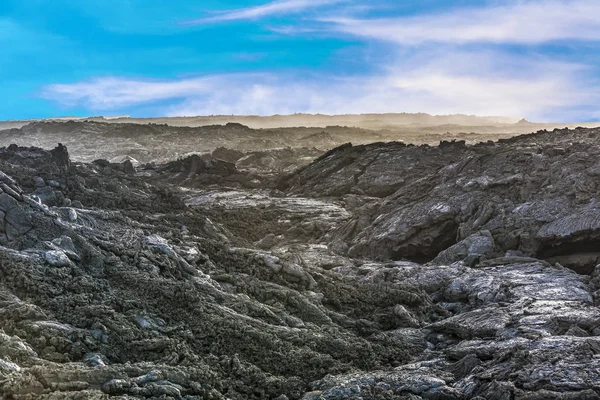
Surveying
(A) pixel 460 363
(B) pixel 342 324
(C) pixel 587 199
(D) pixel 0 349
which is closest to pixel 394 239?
(C) pixel 587 199

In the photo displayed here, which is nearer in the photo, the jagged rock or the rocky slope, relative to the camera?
the rocky slope

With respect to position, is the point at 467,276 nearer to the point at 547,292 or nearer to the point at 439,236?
the point at 547,292

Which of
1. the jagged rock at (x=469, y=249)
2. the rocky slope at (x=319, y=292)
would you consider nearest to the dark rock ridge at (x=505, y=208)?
the rocky slope at (x=319, y=292)

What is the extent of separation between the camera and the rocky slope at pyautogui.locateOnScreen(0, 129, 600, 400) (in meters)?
12.6

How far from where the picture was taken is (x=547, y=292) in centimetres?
1855

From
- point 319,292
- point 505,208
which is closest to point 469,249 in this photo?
point 505,208

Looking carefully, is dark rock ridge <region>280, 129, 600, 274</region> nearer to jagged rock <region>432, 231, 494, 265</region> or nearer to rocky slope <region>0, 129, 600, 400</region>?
rocky slope <region>0, 129, 600, 400</region>

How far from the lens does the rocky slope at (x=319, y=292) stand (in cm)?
1255

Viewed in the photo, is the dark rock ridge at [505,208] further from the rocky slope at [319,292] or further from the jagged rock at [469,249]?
the jagged rock at [469,249]

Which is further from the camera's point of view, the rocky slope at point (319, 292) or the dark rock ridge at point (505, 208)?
the dark rock ridge at point (505, 208)

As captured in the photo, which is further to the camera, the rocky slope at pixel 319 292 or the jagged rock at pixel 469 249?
the jagged rock at pixel 469 249

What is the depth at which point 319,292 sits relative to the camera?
18344 mm

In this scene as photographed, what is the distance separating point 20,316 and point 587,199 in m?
19.6

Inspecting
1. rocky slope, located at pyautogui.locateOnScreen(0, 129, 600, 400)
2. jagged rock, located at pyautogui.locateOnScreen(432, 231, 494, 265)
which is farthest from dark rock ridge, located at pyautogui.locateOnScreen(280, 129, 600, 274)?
jagged rock, located at pyautogui.locateOnScreen(432, 231, 494, 265)
